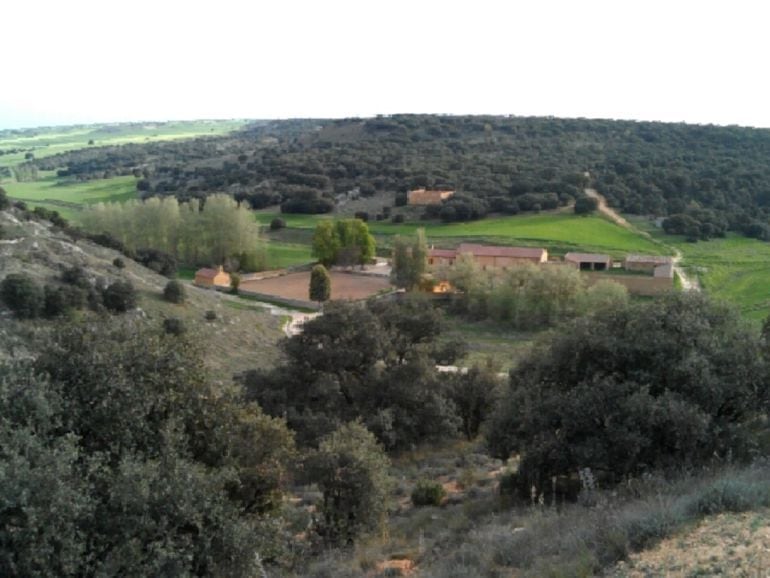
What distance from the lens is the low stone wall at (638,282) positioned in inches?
1781

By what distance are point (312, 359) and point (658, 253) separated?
1604 inches

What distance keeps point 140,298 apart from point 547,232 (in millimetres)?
36684

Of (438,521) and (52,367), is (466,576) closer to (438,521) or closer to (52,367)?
(438,521)

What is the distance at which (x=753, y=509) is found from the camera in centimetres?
820

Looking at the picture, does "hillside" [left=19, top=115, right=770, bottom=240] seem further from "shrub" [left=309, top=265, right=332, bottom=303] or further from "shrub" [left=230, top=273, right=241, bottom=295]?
"shrub" [left=230, top=273, right=241, bottom=295]

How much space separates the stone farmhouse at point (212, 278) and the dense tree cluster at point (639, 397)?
1533 inches

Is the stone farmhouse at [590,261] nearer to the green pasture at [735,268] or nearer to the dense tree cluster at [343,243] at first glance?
the green pasture at [735,268]

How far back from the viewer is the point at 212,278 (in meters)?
49.6

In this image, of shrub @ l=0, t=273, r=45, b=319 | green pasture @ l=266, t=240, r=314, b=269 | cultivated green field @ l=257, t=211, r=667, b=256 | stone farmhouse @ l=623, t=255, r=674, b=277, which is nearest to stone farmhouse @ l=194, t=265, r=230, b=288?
green pasture @ l=266, t=240, r=314, b=269

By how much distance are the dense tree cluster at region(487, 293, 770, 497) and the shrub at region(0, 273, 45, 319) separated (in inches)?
718

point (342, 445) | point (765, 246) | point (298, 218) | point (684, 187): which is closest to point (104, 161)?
point (298, 218)

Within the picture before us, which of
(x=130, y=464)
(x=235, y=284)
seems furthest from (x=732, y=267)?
(x=130, y=464)

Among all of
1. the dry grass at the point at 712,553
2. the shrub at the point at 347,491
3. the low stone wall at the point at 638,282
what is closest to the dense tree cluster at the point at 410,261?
the low stone wall at the point at 638,282

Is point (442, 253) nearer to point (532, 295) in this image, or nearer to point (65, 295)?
point (532, 295)
